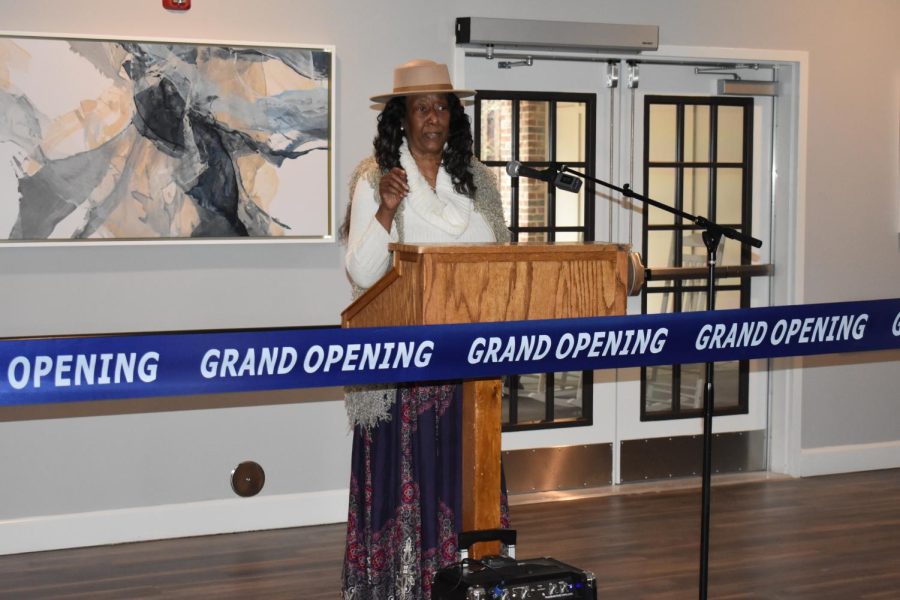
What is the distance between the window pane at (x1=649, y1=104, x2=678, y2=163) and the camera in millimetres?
5973

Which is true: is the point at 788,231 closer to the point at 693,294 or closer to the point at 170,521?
the point at 693,294

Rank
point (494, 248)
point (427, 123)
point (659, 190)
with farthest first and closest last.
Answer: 1. point (659, 190)
2. point (427, 123)
3. point (494, 248)

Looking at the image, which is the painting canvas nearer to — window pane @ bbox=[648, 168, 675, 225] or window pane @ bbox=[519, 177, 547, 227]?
window pane @ bbox=[519, 177, 547, 227]

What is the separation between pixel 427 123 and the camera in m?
3.40

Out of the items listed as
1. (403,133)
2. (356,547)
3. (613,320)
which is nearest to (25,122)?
(403,133)

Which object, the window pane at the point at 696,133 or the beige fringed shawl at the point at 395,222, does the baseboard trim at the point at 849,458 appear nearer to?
the window pane at the point at 696,133

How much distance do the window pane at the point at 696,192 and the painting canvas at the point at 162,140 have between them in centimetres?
194

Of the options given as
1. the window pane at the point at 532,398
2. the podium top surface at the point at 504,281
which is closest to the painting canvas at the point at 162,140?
the window pane at the point at 532,398

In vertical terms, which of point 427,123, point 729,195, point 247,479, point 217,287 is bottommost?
point 247,479

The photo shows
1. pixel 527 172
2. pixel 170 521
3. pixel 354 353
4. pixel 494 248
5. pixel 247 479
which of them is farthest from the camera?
pixel 247 479

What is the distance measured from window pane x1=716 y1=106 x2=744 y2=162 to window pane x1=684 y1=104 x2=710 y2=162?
8 centimetres

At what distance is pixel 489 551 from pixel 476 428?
0.32 meters

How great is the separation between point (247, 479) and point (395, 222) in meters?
2.24

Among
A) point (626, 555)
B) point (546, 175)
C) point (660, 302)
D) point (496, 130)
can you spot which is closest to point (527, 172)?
point (546, 175)
